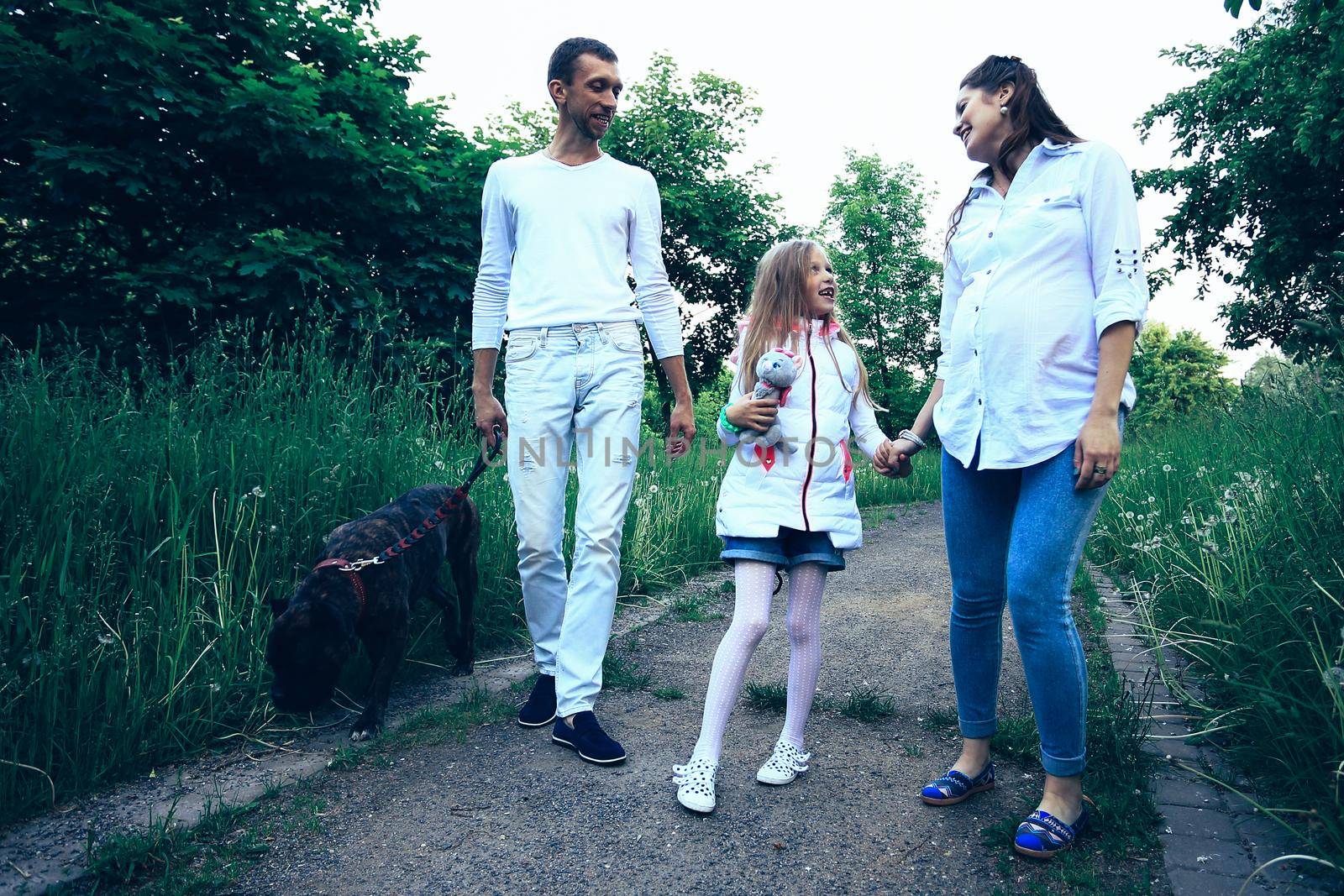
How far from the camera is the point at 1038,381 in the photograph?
2.35 meters

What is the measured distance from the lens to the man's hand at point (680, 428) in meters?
3.52

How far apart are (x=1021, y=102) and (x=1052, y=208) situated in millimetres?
382

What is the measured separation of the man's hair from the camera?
3.30m

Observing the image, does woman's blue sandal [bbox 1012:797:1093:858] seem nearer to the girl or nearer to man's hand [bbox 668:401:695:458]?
the girl

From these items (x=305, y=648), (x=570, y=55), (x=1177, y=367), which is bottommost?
(x=305, y=648)

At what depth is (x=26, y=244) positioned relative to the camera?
988 centimetres

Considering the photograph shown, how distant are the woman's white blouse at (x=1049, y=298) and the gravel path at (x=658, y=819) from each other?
3.90ft

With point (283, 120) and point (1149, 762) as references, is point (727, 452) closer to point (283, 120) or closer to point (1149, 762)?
point (283, 120)

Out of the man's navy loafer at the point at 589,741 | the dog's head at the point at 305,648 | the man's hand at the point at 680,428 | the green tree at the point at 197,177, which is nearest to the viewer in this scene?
the man's navy loafer at the point at 589,741

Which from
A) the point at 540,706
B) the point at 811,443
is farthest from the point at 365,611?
the point at 811,443

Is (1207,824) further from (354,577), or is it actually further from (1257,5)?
(1257,5)

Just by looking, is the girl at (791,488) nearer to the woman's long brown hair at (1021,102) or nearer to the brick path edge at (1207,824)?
the woman's long brown hair at (1021,102)

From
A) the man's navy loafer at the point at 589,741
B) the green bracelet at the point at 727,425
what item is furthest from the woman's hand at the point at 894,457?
the man's navy loafer at the point at 589,741

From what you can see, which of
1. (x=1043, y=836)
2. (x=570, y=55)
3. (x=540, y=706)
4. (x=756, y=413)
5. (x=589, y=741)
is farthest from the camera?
(x=540, y=706)
